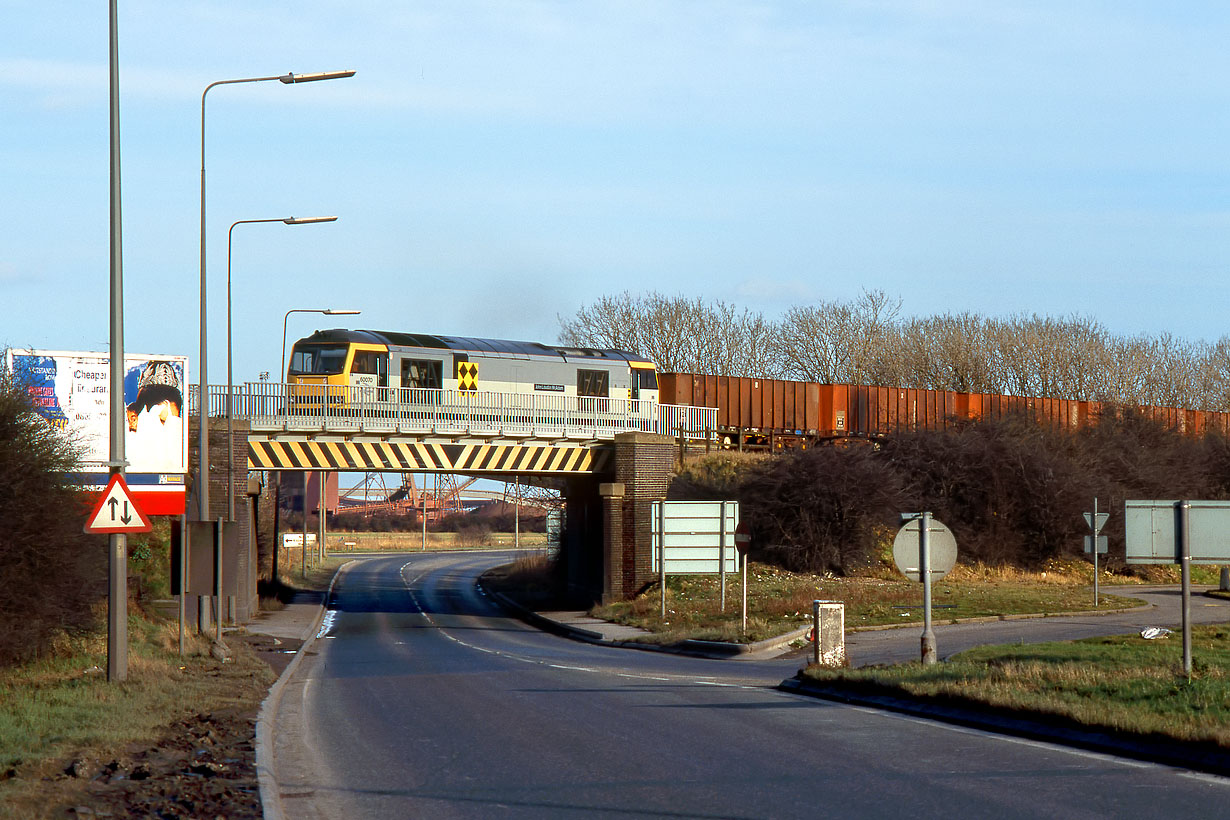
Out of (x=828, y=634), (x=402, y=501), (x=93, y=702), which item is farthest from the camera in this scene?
(x=402, y=501)

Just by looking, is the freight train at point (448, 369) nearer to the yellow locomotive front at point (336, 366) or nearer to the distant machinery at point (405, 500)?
the yellow locomotive front at point (336, 366)

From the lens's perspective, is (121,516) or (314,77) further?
(314,77)

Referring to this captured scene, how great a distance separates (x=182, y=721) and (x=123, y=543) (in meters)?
3.51

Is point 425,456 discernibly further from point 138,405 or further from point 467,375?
point 138,405

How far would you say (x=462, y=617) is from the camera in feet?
143

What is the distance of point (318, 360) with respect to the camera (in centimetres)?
4116

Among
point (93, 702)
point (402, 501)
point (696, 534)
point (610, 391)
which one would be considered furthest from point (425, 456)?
point (402, 501)

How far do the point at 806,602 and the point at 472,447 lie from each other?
1255 centimetres

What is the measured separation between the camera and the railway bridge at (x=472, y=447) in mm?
36844

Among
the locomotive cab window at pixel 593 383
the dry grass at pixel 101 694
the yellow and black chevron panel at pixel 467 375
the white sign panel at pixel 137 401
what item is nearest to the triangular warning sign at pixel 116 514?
the dry grass at pixel 101 694

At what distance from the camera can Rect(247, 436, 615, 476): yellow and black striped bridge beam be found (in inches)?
1486

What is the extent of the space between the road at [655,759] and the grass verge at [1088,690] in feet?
1.97

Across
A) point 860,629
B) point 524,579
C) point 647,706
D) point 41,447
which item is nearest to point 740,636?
point 860,629

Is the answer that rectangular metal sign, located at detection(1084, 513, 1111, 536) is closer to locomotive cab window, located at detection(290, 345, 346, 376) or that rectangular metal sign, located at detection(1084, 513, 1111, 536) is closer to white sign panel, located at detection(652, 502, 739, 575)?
white sign panel, located at detection(652, 502, 739, 575)
